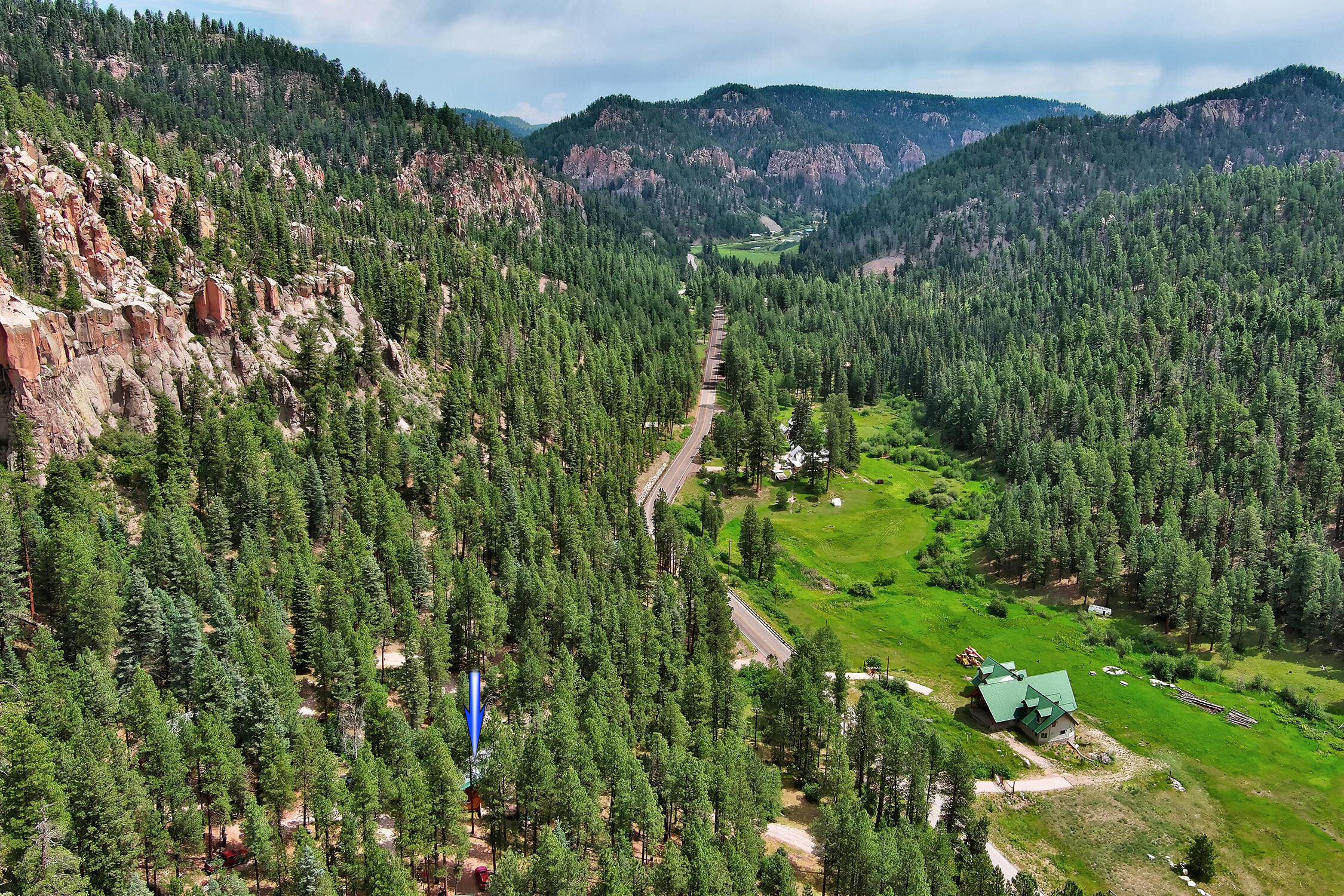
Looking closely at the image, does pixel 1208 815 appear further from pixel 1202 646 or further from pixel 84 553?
pixel 84 553

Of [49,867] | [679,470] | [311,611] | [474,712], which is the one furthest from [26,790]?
[679,470]

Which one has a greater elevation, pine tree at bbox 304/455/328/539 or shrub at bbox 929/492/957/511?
pine tree at bbox 304/455/328/539

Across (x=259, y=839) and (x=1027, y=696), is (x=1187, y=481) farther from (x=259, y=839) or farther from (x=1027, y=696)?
(x=259, y=839)

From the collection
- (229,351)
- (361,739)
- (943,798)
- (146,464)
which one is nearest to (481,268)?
(229,351)

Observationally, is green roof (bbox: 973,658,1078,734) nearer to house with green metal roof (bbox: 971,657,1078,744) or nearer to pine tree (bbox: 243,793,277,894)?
house with green metal roof (bbox: 971,657,1078,744)

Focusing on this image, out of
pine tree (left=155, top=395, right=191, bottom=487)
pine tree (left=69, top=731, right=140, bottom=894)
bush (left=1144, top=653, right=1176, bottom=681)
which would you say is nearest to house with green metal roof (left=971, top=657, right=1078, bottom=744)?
bush (left=1144, top=653, right=1176, bottom=681)

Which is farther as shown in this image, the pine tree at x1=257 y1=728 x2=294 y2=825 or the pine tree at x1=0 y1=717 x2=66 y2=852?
the pine tree at x1=257 y1=728 x2=294 y2=825

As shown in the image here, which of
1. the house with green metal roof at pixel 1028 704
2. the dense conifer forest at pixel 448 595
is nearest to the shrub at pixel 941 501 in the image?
the dense conifer forest at pixel 448 595
